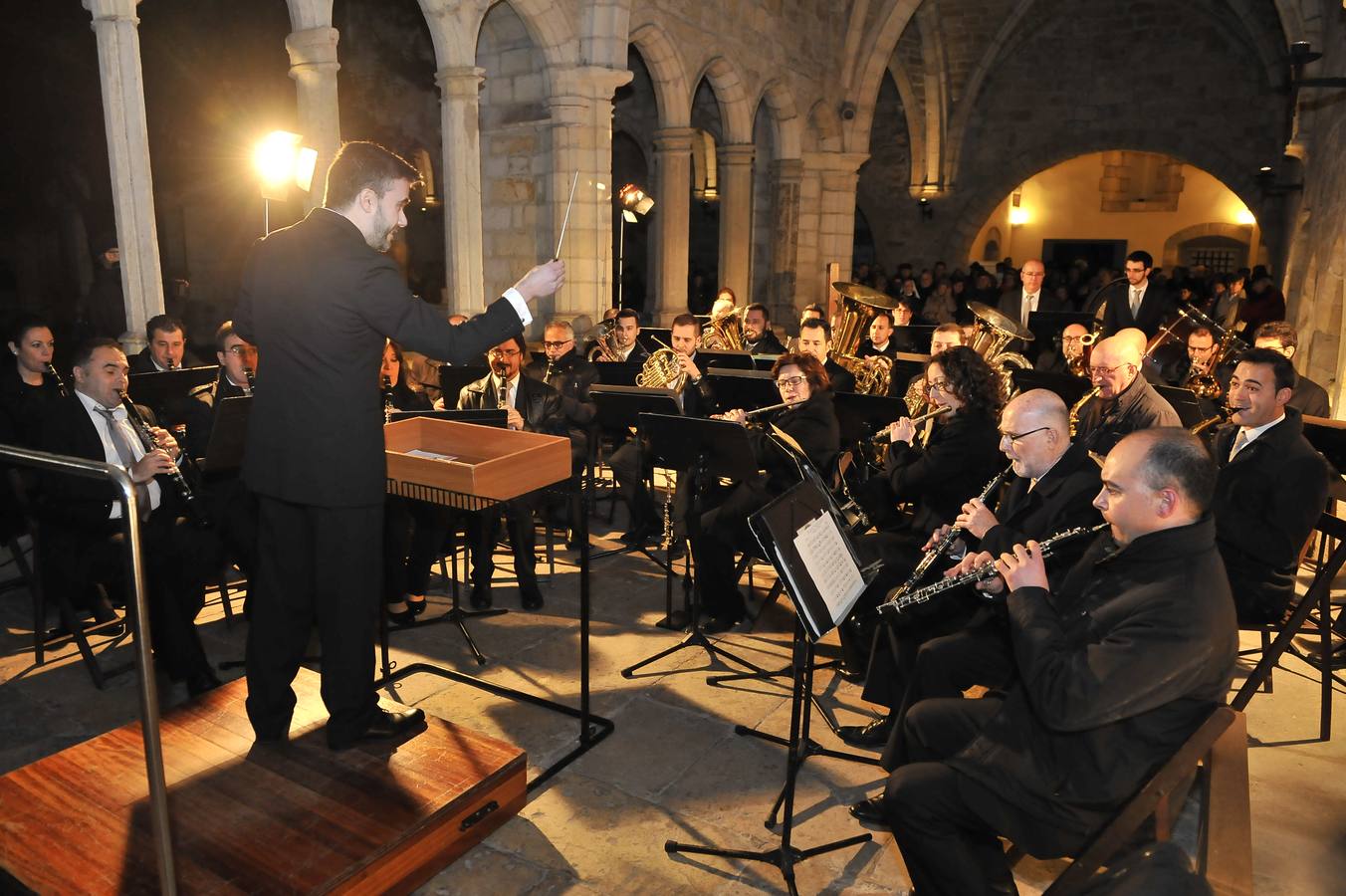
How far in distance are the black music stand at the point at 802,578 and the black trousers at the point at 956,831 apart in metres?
0.44

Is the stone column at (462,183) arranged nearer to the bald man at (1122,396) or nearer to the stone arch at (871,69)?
the bald man at (1122,396)

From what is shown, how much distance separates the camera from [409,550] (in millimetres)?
5035

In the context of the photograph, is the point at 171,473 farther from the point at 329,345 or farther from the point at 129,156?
the point at 129,156

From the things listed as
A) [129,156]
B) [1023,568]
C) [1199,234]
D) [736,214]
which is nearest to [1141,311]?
[736,214]

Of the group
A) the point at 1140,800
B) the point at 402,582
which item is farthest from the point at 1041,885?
the point at 402,582

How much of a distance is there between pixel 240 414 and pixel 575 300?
565 centimetres

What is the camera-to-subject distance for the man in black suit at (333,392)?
260cm

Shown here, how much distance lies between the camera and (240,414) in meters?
3.85

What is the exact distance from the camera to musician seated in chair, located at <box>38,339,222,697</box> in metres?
3.99

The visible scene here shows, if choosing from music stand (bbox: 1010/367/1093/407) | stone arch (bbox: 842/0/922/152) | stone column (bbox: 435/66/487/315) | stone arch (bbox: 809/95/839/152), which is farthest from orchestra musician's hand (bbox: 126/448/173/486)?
stone arch (bbox: 842/0/922/152)

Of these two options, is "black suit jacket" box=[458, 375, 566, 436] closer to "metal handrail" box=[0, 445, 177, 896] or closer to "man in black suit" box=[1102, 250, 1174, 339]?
"metal handrail" box=[0, 445, 177, 896]

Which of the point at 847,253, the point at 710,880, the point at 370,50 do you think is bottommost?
the point at 710,880

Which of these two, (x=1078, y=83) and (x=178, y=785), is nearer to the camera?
(x=178, y=785)

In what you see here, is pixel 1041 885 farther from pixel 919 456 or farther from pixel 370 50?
pixel 370 50
